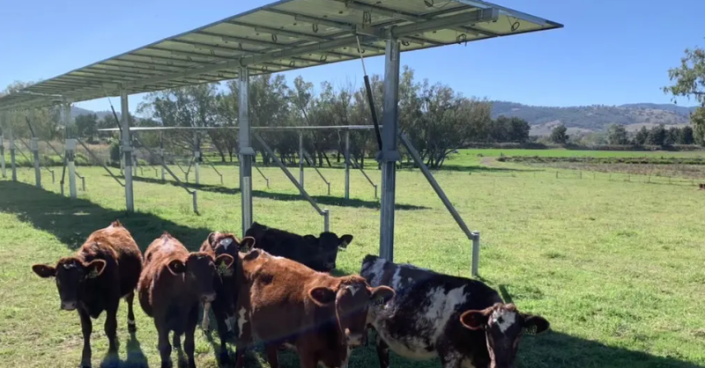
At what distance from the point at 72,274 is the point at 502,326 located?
4.01m

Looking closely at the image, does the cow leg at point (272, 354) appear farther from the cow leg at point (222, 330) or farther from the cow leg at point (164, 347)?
the cow leg at point (164, 347)

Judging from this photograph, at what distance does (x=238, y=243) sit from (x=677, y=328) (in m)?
5.77

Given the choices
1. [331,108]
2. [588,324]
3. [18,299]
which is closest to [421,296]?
[588,324]

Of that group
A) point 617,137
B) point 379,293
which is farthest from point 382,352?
point 617,137

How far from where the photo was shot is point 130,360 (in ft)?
17.4

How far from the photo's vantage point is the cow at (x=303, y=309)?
13.2 feet

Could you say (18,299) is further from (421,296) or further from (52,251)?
(421,296)

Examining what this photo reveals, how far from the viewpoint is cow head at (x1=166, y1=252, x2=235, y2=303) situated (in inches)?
186

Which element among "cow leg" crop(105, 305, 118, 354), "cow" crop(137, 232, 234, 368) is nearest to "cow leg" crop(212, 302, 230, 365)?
"cow" crop(137, 232, 234, 368)

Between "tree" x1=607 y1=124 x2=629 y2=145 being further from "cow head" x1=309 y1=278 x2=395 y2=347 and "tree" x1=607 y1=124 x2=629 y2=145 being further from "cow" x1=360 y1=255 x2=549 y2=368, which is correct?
"cow head" x1=309 y1=278 x2=395 y2=347

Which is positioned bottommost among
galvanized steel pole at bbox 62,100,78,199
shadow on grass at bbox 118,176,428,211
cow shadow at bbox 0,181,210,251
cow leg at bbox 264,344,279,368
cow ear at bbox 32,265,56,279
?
shadow on grass at bbox 118,176,428,211

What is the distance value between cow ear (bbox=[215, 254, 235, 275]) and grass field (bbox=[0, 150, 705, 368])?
3.46 feet

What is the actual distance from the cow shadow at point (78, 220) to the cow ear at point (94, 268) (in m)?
4.95

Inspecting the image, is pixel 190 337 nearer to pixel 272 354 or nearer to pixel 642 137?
pixel 272 354
